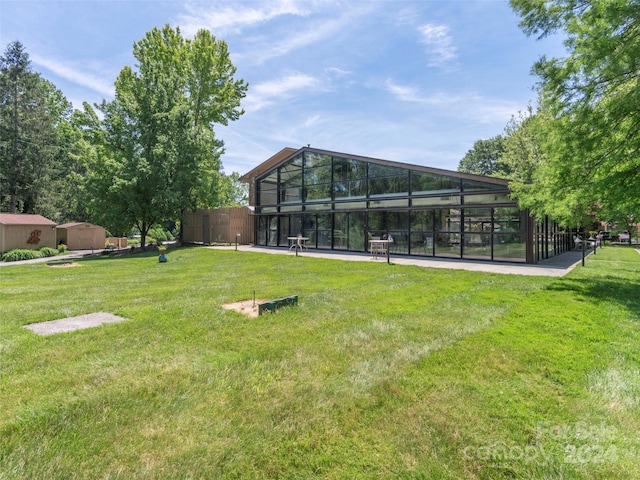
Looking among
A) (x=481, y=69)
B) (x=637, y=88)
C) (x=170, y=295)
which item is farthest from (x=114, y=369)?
(x=481, y=69)

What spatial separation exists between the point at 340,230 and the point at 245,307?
13.3m

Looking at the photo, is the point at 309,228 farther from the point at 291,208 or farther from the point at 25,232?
the point at 25,232

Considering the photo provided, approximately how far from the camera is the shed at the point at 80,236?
2483cm

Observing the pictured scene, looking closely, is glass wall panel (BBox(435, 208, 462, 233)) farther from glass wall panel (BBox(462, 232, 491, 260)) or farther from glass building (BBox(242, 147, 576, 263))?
glass wall panel (BBox(462, 232, 491, 260))

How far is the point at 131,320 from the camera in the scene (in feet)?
16.0

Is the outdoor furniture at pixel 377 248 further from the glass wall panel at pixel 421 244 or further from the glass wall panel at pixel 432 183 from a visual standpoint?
the glass wall panel at pixel 432 183

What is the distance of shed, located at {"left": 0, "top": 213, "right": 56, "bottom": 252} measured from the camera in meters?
20.3

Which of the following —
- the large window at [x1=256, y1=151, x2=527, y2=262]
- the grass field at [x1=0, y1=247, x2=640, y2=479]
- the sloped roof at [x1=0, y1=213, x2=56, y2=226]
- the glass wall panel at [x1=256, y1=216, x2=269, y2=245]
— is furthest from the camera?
the glass wall panel at [x1=256, y1=216, x2=269, y2=245]

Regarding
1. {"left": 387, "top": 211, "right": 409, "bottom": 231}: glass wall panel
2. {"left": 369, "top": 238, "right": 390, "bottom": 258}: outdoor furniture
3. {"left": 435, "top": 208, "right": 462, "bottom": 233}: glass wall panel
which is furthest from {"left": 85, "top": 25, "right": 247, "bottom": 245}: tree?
{"left": 435, "top": 208, "right": 462, "bottom": 233}: glass wall panel

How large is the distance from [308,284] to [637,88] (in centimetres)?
814

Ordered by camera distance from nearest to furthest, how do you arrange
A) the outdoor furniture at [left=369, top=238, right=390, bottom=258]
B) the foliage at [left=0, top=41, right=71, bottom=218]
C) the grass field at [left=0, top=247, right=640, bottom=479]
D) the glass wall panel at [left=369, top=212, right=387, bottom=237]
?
the grass field at [left=0, top=247, right=640, bottom=479] → the outdoor furniture at [left=369, top=238, right=390, bottom=258] → the glass wall panel at [left=369, top=212, right=387, bottom=237] → the foliage at [left=0, top=41, right=71, bottom=218]

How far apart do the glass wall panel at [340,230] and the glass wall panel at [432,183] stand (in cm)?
445

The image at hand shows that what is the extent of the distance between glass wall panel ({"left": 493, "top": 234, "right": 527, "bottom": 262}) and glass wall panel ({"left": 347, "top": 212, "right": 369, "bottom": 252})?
640cm

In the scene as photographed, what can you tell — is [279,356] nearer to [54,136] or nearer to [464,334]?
[464,334]
